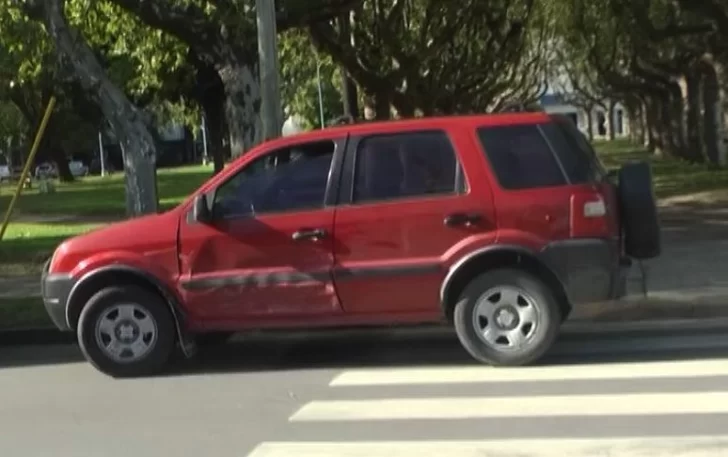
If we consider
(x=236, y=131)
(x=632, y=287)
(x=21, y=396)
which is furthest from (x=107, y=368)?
(x=236, y=131)

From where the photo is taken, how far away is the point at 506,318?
10.6 metres

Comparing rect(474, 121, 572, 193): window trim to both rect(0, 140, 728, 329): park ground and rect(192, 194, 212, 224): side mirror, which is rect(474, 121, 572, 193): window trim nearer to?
rect(192, 194, 212, 224): side mirror

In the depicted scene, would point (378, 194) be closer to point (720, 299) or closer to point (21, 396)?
point (21, 396)

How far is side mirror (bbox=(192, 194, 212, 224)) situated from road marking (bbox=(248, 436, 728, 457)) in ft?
9.57


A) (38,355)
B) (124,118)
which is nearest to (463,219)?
(38,355)

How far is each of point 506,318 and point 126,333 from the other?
292 centimetres

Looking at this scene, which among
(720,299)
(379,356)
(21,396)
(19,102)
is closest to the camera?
(21,396)

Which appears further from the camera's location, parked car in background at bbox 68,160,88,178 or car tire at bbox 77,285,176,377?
parked car in background at bbox 68,160,88,178

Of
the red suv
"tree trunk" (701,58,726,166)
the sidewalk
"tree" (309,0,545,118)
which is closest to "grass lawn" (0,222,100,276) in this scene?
the sidewalk

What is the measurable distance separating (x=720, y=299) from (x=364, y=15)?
2383cm

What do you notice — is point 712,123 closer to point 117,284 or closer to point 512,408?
point 117,284

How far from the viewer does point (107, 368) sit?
11.2 m

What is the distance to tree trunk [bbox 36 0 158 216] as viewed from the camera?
1848 centimetres

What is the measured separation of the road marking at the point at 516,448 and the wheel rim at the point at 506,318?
2405mm
